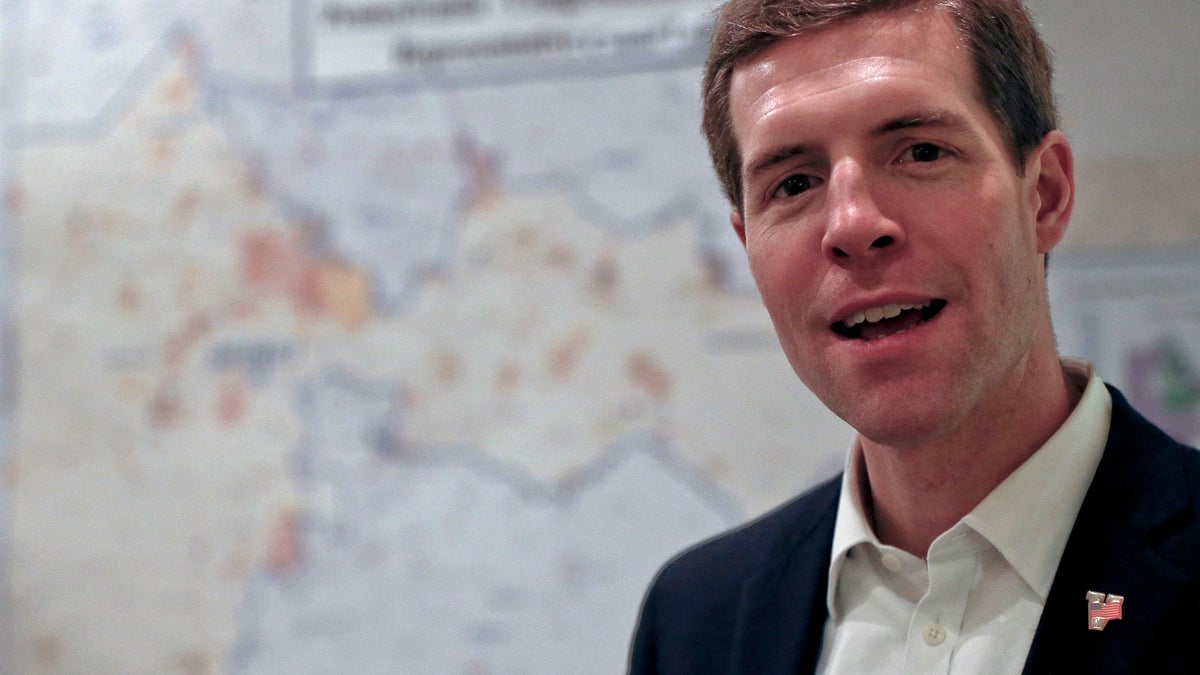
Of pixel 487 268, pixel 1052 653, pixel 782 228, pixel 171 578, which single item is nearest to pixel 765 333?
pixel 487 268

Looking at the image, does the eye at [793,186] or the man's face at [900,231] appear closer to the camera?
the man's face at [900,231]

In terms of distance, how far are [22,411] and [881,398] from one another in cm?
199

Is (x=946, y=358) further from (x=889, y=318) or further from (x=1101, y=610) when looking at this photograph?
(x=1101, y=610)

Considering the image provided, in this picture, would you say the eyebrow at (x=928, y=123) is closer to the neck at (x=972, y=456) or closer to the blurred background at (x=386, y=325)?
the neck at (x=972, y=456)

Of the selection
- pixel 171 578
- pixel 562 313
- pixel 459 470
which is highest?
pixel 562 313

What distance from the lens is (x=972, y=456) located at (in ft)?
3.30

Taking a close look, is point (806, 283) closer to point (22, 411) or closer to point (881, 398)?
point (881, 398)

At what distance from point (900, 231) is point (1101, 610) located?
0.36 metres

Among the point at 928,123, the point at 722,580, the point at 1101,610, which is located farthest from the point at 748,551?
the point at 928,123

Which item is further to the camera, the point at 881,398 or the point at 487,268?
the point at 487,268

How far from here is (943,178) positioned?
3.14ft

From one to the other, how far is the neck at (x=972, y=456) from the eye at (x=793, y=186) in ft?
0.87

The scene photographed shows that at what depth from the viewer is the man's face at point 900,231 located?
0.93 meters

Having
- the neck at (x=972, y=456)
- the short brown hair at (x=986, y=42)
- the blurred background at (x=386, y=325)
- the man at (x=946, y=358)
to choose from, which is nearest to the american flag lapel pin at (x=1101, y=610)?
the man at (x=946, y=358)
